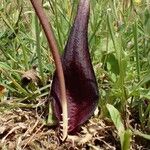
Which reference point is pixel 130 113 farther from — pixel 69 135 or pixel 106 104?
pixel 69 135

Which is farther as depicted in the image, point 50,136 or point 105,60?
point 105,60

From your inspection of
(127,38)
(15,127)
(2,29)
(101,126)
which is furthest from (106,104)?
(2,29)

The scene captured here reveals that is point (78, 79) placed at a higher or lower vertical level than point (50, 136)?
higher

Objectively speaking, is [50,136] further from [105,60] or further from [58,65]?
[105,60]

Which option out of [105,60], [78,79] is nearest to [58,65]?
[78,79]
